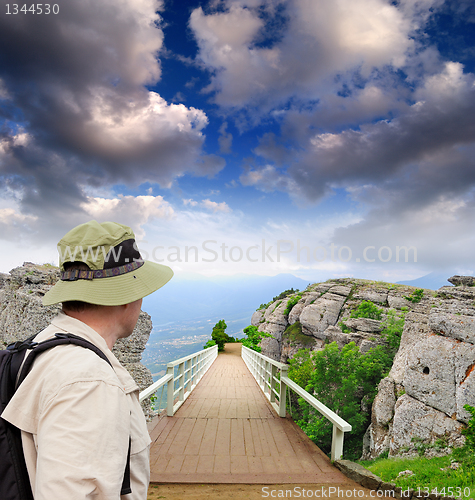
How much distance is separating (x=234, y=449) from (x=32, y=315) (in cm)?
584

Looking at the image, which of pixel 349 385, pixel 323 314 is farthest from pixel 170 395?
pixel 323 314

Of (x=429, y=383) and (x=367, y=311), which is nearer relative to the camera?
(x=429, y=383)

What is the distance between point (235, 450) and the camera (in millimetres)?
4391

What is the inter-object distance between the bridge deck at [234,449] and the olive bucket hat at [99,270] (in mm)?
3643

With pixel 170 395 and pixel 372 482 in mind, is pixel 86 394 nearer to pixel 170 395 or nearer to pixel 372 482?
pixel 372 482

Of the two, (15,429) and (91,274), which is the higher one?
(91,274)

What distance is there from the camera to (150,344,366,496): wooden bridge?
365 cm

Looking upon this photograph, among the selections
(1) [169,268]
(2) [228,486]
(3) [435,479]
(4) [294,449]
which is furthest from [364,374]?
(1) [169,268]

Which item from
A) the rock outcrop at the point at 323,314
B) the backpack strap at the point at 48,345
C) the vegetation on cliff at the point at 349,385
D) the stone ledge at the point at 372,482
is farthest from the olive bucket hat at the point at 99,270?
the rock outcrop at the point at 323,314

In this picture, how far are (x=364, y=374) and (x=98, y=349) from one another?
23.8m

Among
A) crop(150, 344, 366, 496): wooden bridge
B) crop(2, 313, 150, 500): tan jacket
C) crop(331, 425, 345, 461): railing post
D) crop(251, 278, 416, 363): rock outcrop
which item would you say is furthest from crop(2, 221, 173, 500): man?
crop(251, 278, 416, 363): rock outcrop

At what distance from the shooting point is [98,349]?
103 centimetres

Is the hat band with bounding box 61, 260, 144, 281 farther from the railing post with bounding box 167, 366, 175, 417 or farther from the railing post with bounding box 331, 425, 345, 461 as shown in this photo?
the railing post with bounding box 167, 366, 175, 417

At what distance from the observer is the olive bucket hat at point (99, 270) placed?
1.15 metres
